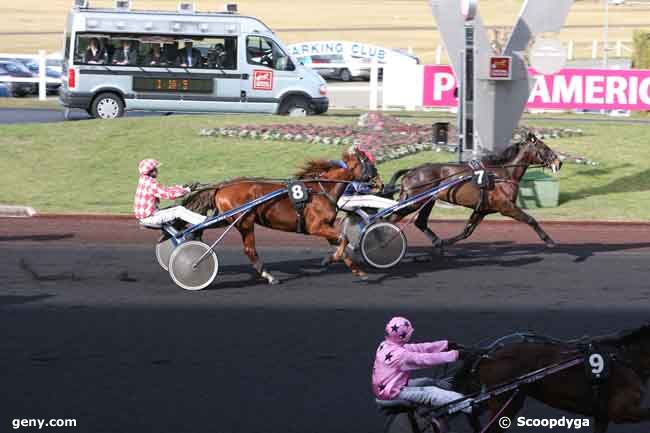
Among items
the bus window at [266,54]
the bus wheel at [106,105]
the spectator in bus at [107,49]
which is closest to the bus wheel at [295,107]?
the bus window at [266,54]

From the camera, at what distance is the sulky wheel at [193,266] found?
11.8 metres

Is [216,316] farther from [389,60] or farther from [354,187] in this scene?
[389,60]

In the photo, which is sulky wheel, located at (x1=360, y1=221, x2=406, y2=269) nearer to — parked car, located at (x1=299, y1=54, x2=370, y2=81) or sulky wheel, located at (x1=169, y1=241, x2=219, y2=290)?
sulky wheel, located at (x1=169, y1=241, x2=219, y2=290)

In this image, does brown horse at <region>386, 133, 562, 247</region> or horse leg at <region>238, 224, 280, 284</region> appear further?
brown horse at <region>386, 133, 562, 247</region>

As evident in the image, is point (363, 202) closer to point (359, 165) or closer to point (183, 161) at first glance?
point (359, 165)

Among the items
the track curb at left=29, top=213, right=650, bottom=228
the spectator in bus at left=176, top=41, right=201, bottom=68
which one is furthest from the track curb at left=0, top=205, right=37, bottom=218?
the spectator in bus at left=176, top=41, right=201, bottom=68

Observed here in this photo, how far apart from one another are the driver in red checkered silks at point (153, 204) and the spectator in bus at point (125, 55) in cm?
1508

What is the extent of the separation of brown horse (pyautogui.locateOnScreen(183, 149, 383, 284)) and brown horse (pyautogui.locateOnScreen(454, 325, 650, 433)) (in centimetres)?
557

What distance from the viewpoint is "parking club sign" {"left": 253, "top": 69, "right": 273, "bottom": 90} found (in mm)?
26703

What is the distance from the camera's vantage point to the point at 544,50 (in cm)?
1816

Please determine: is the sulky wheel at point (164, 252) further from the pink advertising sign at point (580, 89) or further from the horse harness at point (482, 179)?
the pink advertising sign at point (580, 89)

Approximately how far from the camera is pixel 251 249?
12.2 m

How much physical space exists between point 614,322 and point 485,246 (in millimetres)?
4564

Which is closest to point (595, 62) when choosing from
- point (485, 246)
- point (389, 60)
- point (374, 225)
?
point (389, 60)
